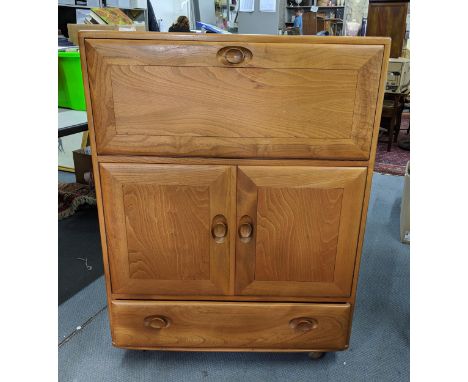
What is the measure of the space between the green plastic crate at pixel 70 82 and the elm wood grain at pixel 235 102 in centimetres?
51

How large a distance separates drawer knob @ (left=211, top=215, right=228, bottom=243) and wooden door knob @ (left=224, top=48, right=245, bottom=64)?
1.19 feet

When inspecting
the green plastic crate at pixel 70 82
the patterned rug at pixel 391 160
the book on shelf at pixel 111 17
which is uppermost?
the book on shelf at pixel 111 17

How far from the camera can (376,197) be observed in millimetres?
2342

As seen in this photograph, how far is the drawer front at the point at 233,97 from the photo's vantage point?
2.62 feet

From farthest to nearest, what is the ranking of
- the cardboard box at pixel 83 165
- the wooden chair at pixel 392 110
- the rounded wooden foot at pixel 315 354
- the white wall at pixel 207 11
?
the wooden chair at pixel 392 110 → the cardboard box at pixel 83 165 → the white wall at pixel 207 11 → the rounded wooden foot at pixel 315 354

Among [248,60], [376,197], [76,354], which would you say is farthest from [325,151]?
[376,197]

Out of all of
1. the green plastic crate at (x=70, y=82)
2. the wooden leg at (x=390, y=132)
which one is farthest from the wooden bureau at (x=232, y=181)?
the wooden leg at (x=390, y=132)

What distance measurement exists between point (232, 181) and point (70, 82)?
0.80 meters

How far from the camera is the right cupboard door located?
90 cm

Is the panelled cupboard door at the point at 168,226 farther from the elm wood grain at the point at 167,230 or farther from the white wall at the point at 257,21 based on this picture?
the white wall at the point at 257,21

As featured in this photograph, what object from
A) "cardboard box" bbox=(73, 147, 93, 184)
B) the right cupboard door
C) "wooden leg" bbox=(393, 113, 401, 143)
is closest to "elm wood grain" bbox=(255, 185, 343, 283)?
the right cupboard door

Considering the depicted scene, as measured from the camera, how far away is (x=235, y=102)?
0.84 meters

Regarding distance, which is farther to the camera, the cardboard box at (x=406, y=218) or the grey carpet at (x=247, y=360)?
the cardboard box at (x=406, y=218)

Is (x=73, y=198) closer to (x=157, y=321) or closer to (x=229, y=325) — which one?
(x=157, y=321)
